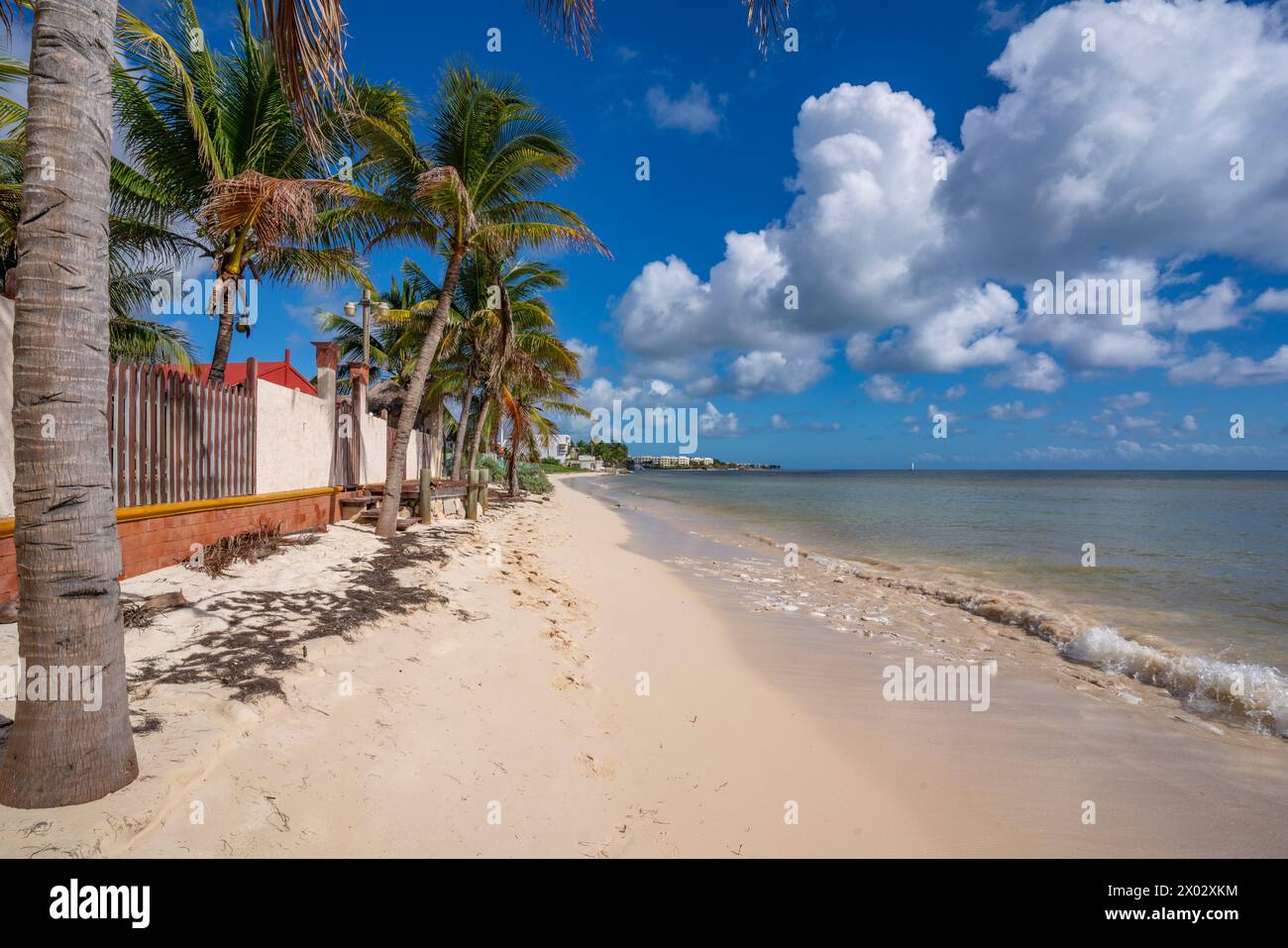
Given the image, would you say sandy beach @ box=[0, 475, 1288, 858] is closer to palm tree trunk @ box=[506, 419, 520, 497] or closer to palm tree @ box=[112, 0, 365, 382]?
palm tree @ box=[112, 0, 365, 382]

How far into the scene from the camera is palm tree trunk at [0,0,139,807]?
2.05m

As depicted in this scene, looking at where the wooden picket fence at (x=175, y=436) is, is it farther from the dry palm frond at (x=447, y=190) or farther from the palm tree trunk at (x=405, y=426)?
the dry palm frond at (x=447, y=190)

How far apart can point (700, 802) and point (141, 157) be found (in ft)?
42.1

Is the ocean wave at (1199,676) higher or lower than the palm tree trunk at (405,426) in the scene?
lower

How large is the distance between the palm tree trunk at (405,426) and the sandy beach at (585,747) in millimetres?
2946

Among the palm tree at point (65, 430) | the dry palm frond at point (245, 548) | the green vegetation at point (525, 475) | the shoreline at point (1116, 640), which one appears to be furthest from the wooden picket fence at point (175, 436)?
the green vegetation at point (525, 475)

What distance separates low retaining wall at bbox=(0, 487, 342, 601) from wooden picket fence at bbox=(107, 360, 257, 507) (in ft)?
1.00

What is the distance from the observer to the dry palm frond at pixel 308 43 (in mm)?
2801

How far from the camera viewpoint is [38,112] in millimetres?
2117

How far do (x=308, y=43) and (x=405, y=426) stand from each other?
702cm

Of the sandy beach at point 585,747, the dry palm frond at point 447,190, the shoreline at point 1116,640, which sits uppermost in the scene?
the dry palm frond at point 447,190

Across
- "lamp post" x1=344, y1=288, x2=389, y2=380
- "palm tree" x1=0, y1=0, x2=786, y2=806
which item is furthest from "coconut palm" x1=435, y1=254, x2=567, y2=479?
"palm tree" x1=0, y1=0, x2=786, y2=806

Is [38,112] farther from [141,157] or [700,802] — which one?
[141,157]
